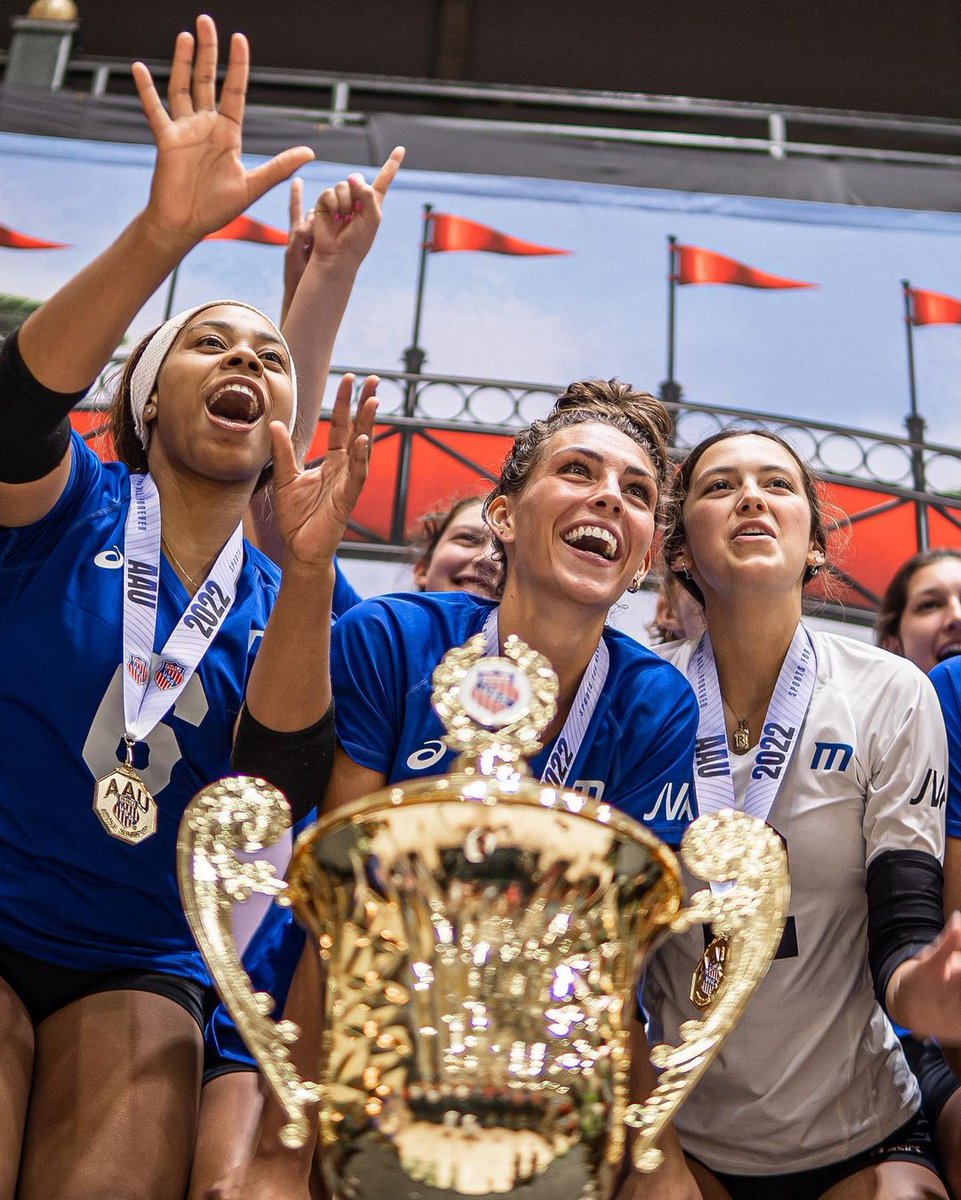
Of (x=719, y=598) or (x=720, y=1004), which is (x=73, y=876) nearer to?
(x=720, y=1004)

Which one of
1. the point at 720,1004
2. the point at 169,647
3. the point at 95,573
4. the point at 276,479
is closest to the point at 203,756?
the point at 169,647

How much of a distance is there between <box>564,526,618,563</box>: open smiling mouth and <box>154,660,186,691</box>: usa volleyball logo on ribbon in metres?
0.57

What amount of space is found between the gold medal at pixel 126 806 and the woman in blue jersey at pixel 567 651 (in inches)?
10.4

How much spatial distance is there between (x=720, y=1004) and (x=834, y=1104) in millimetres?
758

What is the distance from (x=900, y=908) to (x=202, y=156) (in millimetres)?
1325

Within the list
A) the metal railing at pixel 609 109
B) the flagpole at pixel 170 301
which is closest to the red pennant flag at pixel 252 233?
the flagpole at pixel 170 301

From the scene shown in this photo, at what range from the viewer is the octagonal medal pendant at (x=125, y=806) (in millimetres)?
1780

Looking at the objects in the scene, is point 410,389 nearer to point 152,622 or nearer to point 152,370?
point 152,370

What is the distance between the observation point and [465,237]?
13.2ft

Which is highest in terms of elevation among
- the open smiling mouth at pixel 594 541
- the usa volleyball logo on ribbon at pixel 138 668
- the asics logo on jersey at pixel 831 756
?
the open smiling mouth at pixel 594 541

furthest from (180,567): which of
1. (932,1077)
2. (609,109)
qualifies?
(609,109)

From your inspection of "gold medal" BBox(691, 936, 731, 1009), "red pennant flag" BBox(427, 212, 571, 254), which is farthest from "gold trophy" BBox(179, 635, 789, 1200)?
"red pennant flag" BBox(427, 212, 571, 254)

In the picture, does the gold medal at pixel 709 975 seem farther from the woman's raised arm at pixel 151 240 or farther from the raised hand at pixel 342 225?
the raised hand at pixel 342 225

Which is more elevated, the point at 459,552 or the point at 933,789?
the point at 459,552
